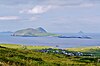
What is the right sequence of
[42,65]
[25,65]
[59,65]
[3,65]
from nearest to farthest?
[3,65]
[25,65]
[42,65]
[59,65]

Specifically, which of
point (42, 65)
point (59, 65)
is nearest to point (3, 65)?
point (42, 65)

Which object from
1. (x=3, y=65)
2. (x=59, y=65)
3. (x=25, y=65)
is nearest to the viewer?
(x=3, y=65)

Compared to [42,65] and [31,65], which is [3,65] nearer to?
[31,65]

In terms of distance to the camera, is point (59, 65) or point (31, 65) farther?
point (59, 65)

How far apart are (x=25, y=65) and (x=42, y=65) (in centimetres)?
384

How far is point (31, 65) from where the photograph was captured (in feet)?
90.9

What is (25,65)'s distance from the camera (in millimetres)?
26125

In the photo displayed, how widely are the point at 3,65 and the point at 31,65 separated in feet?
22.0

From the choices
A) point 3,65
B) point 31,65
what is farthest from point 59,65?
point 3,65

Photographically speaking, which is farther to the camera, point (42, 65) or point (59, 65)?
point (59, 65)

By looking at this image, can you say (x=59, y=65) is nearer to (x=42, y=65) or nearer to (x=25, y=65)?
(x=42, y=65)

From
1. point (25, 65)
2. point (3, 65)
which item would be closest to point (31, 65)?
point (25, 65)

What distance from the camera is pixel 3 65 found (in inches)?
835

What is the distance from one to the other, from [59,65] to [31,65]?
24.8ft
